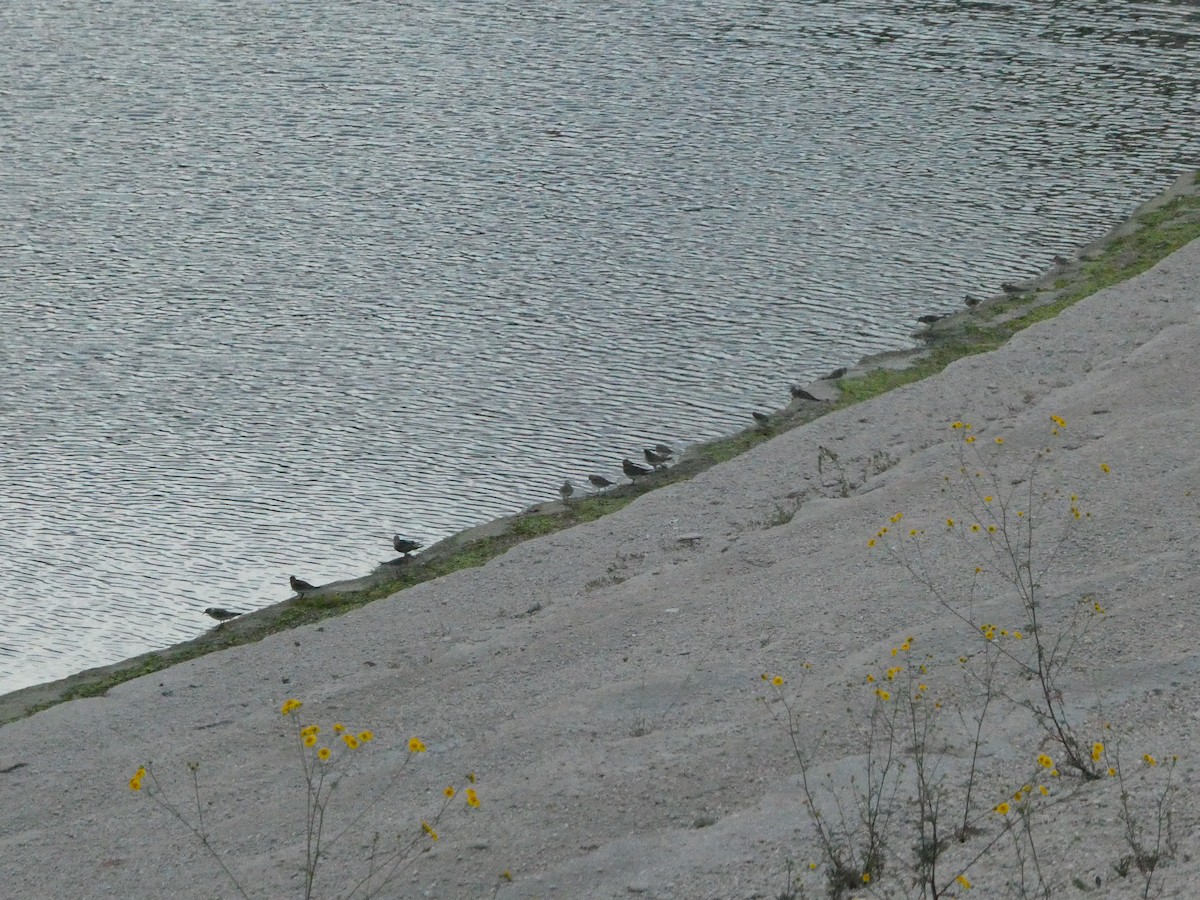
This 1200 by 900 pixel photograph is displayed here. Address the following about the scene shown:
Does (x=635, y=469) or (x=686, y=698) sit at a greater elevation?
(x=635, y=469)

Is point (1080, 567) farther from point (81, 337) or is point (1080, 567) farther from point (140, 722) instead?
point (81, 337)

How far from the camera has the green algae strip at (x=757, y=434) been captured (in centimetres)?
742

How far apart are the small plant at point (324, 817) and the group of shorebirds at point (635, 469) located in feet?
9.54

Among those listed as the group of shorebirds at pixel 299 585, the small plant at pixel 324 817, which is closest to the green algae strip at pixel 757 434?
the group of shorebirds at pixel 299 585

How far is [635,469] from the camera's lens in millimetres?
9047

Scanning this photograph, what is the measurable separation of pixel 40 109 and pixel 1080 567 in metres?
12.4

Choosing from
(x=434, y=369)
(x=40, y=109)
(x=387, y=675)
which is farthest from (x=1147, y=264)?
(x=40, y=109)

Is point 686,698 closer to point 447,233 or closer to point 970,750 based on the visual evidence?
point 970,750

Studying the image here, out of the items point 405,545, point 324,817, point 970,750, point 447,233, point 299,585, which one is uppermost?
point 447,233

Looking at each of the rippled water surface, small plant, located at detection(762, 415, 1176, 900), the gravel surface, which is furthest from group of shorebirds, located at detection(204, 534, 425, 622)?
small plant, located at detection(762, 415, 1176, 900)

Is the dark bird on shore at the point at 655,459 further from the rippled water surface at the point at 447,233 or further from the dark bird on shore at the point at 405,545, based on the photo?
the dark bird on shore at the point at 405,545

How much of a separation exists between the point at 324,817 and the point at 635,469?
3.85 m

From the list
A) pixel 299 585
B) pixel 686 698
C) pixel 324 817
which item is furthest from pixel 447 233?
pixel 324 817

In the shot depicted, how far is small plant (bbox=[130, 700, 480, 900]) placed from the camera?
15.1ft
